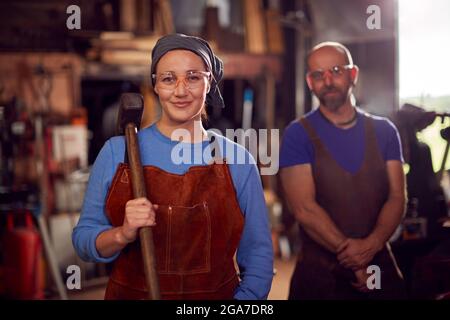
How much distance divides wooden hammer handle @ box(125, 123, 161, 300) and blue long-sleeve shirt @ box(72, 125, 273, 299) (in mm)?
79

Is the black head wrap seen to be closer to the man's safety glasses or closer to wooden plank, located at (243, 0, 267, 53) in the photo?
the man's safety glasses

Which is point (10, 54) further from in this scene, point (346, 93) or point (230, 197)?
point (230, 197)

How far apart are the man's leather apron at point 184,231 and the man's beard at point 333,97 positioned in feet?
3.00

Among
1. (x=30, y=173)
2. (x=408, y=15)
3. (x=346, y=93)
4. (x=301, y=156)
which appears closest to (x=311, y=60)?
(x=346, y=93)

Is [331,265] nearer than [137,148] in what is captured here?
No

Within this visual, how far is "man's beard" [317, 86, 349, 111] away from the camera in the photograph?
283 centimetres

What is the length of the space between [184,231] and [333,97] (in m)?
1.14

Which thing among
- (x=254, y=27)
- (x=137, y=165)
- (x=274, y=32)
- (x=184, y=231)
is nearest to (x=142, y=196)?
(x=137, y=165)

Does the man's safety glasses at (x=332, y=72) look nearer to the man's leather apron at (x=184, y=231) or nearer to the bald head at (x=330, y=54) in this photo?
the bald head at (x=330, y=54)

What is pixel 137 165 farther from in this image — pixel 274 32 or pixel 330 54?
pixel 274 32

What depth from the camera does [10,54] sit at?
5.93 m

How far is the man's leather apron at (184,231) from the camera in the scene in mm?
2072
